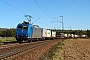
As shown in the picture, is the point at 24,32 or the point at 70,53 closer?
the point at 70,53

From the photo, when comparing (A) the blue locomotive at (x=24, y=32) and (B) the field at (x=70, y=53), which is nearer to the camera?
(B) the field at (x=70, y=53)

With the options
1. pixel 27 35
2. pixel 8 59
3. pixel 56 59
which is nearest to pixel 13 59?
pixel 8 59

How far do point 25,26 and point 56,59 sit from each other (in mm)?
26383

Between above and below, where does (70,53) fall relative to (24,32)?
below

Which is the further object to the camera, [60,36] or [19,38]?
[60,36]

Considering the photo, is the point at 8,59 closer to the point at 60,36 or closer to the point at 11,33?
the point at 60,36

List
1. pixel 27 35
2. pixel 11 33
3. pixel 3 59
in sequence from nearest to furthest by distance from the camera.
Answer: pixel 3 59, pixel 27 35, pixel 11 33

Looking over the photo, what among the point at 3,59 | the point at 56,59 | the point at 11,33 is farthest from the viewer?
the point at 11,33

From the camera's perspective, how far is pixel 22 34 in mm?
39750

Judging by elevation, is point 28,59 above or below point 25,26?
below

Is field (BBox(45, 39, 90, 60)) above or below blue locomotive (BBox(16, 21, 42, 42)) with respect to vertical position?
below

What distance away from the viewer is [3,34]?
141m

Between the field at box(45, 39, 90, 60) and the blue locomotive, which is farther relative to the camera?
the blue locomotive

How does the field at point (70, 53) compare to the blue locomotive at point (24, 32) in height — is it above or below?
below
